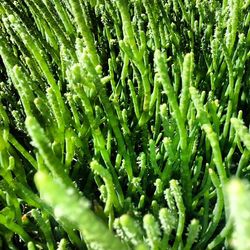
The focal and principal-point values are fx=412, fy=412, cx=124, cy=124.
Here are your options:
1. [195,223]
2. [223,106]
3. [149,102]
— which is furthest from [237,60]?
[195,223]

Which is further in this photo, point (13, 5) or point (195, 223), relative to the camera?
point (13, 5)

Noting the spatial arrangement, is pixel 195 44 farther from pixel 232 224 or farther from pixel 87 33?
pixel 232 224

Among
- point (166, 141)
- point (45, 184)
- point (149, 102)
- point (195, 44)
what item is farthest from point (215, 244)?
point (195, 44)

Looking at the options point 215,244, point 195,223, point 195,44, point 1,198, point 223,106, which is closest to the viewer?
point 195,223

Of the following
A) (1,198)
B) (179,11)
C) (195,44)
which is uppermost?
(179,11)

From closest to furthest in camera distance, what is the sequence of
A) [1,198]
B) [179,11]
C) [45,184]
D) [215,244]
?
[45,184] → [215,244] → [1,198] → [179,11]

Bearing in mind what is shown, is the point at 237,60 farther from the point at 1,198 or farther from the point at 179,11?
the point at 1,198

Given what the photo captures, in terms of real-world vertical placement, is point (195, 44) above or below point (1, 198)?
above
